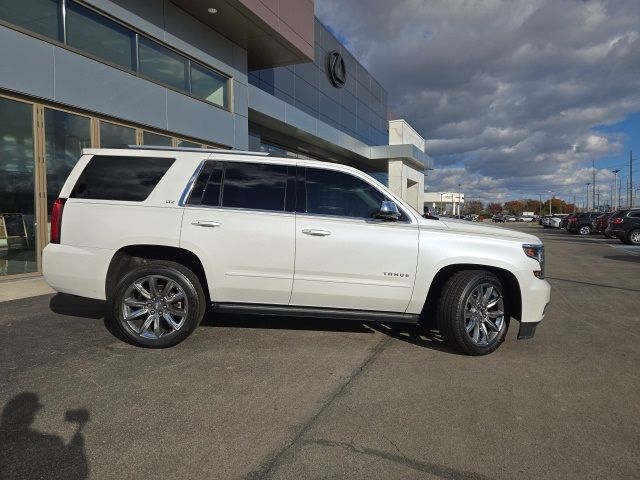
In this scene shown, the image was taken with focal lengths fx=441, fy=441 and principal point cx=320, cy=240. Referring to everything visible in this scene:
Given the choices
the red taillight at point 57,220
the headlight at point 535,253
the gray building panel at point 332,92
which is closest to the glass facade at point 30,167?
the red taillight at point 57,220

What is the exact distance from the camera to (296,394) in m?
3.57

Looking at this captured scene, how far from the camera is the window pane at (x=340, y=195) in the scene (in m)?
4.66

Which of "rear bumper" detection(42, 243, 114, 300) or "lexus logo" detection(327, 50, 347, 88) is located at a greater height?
"lexus logo" detection(327, 50, 347, 88)

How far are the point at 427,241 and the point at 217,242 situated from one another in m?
2.14

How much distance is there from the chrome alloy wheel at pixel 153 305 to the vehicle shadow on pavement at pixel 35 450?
1352mm

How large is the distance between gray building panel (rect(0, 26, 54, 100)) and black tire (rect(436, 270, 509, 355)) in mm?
8231

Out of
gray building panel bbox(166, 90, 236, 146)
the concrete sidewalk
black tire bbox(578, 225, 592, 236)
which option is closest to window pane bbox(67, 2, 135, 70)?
gray building panel bbox(166, 90, 236, 146)

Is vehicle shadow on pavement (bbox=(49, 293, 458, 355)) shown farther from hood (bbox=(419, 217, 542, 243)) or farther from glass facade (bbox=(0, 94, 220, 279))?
glass facade (bbox=(0, 94, 220, 279))

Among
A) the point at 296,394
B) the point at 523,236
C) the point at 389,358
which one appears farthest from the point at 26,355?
the point at 523,236

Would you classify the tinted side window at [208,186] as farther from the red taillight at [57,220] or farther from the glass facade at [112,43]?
the glass facade at [112,43]

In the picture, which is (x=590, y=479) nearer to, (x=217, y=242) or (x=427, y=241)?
(x=427, y=241)

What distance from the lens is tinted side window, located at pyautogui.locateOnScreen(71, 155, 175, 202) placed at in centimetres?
463

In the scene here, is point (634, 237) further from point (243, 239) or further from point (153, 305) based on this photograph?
point (153, 305)

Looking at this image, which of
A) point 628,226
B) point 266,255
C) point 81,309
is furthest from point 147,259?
point 628,226
